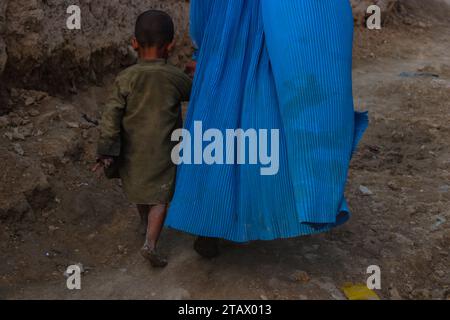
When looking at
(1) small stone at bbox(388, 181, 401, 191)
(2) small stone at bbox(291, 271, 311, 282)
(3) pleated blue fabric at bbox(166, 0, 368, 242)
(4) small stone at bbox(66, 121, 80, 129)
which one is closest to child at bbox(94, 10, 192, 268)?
(3) pleated blue fabric at bbox(166, 0, 368, 242)

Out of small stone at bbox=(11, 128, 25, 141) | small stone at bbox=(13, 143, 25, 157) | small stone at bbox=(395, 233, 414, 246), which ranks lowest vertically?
small stone at bbox=(395, 233, 414, 246)

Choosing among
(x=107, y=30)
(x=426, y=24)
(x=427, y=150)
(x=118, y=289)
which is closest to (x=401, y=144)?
(x=427, y=150)

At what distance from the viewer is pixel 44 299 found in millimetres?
2875

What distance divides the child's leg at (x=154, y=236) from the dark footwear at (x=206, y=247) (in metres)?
0.17

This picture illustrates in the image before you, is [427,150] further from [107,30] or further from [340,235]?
[107,30]

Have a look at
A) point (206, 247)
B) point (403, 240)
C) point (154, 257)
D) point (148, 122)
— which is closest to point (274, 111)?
point (148, 122)

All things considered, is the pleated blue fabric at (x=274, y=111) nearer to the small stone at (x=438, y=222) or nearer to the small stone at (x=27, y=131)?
the small stone at (x=438, y=222)

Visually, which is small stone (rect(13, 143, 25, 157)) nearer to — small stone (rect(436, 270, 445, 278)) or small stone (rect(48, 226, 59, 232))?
small stone (rect(48, 226, 59, 232))

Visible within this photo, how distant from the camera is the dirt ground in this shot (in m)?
2.92

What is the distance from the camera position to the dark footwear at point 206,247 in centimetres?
297

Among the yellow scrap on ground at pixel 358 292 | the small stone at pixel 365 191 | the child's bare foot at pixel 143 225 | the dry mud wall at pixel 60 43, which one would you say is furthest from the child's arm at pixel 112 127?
the small stone at pixel 365 191

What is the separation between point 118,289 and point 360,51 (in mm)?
5944

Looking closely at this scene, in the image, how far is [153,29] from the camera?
2.84m

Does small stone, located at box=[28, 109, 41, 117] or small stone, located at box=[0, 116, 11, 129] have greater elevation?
small stone, located at box=[28, 109, 41, 117]
